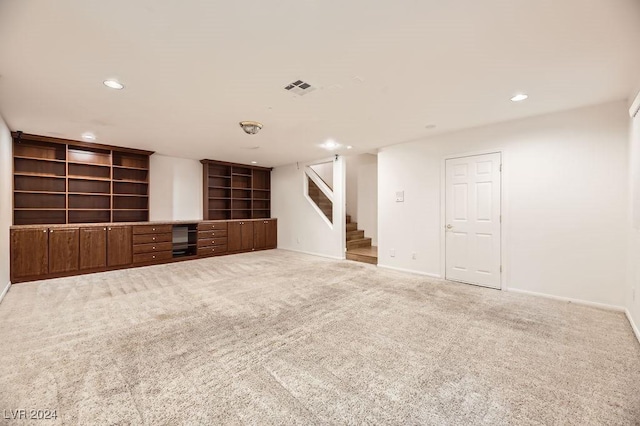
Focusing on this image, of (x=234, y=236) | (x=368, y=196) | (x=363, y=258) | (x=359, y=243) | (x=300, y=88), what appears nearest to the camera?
(x=300, y=88)

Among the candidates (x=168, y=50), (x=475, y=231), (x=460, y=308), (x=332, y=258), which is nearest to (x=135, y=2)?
(x=168, y=50)

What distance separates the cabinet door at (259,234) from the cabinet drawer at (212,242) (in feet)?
2.96

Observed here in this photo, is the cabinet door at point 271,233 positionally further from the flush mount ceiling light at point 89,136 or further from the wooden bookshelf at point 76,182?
the flush mount ceiling light at point 89,136

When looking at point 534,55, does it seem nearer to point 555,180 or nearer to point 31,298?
point 555,180

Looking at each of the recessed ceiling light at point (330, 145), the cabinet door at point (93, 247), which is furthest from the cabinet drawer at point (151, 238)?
the recessed ceiling light at point (330, 145)

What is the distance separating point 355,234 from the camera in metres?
7.06

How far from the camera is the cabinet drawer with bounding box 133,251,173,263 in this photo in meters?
5.44

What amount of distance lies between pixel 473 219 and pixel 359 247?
305 cm

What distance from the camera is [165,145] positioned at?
541 cm

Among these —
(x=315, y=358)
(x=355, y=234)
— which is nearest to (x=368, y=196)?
(x=355, y=234)

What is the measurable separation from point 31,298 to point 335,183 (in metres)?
5.32

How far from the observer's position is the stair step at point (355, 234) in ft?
22.5

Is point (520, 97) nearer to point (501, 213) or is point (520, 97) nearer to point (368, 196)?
point (501, 213)

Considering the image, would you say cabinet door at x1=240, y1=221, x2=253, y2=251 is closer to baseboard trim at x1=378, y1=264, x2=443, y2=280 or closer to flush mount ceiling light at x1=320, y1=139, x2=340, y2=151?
flush mount ceiling light at x1=320, y1=139, x2=340, y2=151
